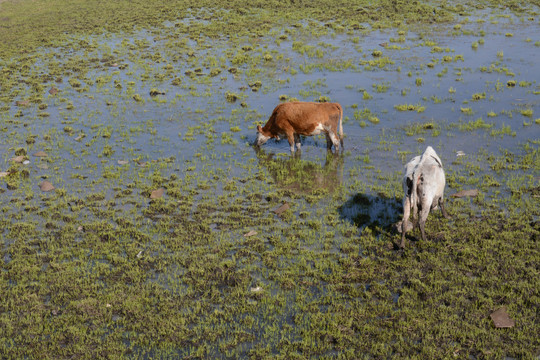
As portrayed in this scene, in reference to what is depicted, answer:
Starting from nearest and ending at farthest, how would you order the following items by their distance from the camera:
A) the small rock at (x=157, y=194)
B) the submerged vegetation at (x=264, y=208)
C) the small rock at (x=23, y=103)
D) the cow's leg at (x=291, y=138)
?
1. the submerged vegetation at (x=264, y=208)
2. the small rock at (x=157, y=194)
3. the cow's leg at (x=291, y=138)
4. the small rock at (x=23, y=103)

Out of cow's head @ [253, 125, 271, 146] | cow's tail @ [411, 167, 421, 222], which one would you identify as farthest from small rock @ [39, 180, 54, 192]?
cow's tail @ [411, 167, 421, 222]

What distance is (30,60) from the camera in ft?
112

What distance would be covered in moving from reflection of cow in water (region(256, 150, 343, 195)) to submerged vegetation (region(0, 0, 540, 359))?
9cm

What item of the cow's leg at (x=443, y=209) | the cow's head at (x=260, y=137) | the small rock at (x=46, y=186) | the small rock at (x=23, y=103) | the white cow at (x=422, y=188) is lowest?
the small rock at (x=23, y=103)

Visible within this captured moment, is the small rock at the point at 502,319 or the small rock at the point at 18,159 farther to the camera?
the small rock at the point at 18,159

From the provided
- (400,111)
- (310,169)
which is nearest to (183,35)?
(400,111)

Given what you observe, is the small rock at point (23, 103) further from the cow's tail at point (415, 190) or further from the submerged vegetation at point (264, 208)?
the cow's tail at point (415, 190)

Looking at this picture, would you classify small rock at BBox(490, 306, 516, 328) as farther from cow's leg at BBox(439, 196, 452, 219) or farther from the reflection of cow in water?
the reflection of cow in water

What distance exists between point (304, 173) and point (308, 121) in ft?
7.71

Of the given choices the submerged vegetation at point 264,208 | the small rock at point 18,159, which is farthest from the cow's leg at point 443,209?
the small rock at point 18,159

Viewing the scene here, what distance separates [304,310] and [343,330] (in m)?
0.95

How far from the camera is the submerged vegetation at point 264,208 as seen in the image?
31.3ft

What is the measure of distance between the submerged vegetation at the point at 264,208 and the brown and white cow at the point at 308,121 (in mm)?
697

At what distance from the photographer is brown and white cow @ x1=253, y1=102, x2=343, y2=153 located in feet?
59.6
